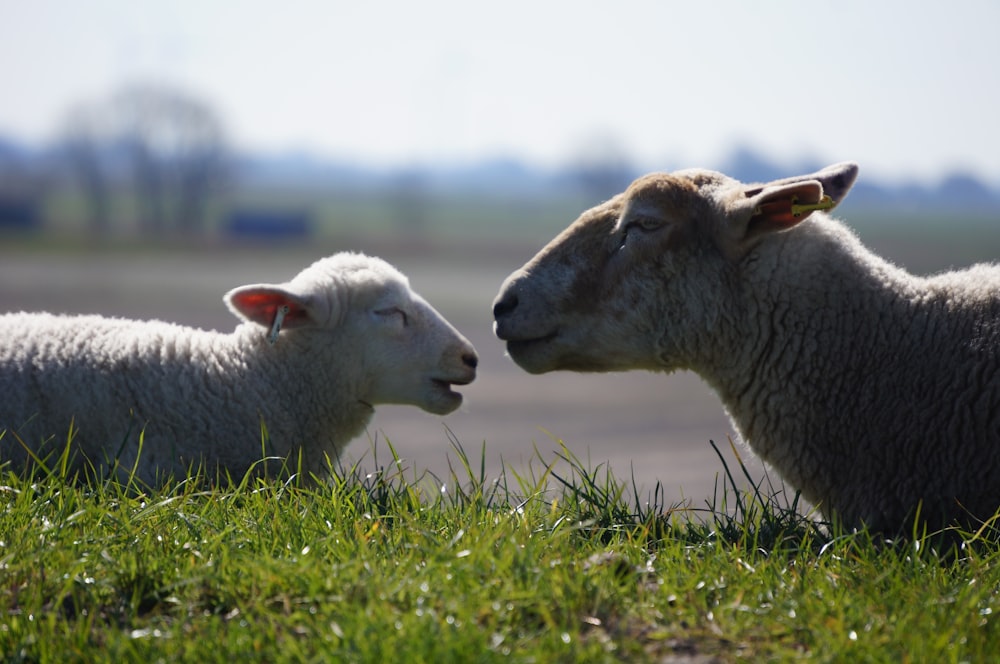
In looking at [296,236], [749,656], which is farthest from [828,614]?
[296,236]

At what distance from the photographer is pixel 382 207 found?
520ft

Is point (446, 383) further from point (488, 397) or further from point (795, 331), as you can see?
point (488, 397)

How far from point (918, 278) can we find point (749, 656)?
244 centimetres

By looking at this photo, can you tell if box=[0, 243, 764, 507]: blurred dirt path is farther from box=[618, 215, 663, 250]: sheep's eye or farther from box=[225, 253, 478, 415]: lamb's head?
box=[618, 215, 663, 250]: sheep's eye

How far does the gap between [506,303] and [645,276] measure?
61cm

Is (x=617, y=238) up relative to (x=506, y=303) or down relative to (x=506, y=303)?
up

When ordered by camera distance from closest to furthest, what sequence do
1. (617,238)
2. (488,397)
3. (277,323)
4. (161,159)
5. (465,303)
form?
(617,238) → (277,323) → (488,397) → (465,303) → (161,159)

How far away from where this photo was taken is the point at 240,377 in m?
5.40

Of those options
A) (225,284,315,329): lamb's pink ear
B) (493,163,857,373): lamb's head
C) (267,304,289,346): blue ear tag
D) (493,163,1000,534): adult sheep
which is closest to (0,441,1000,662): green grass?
(493,163,1000,534): adult sheep

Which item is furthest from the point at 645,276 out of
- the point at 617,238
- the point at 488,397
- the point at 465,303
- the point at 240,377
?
the point at 465,303

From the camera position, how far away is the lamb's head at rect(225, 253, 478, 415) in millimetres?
5586

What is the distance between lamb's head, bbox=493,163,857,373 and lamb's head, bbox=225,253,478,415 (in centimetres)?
78

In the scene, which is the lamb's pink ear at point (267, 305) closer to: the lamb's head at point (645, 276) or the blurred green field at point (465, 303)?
the blurred green field at point (465, 303)

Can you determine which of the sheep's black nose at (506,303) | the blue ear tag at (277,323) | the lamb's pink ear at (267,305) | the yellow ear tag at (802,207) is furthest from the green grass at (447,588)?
the lamb's pink ear at (267,305)
